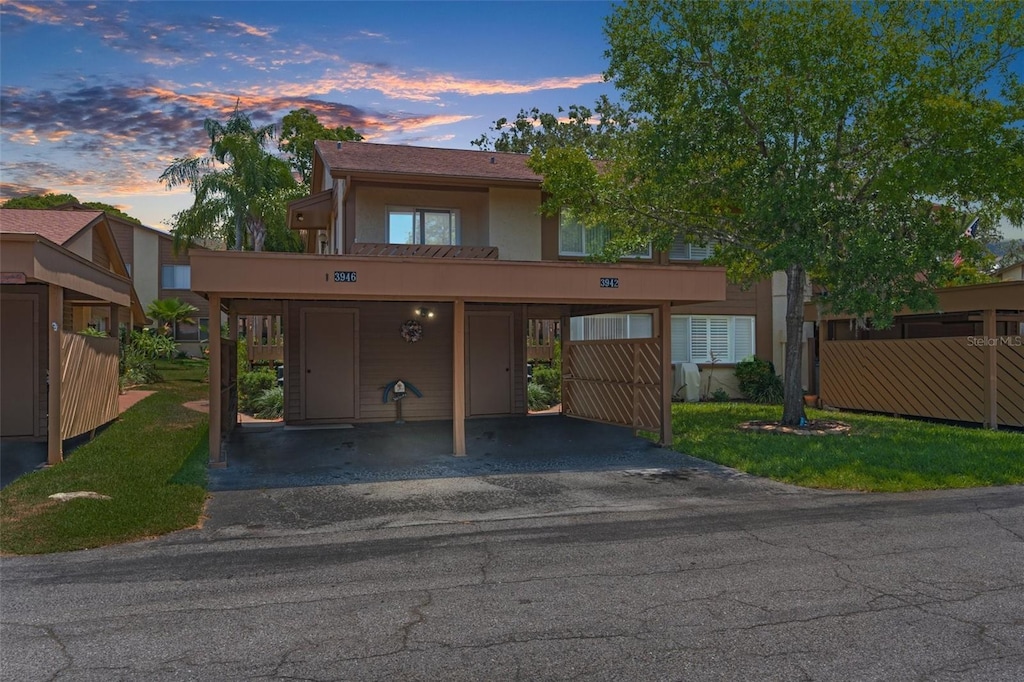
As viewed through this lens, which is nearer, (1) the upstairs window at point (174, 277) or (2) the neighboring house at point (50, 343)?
(2) the neighboring house at point (50, 343)

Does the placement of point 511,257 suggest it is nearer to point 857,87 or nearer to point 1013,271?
point 857,87

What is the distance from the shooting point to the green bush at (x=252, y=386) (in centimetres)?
1908

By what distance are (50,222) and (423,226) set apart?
29.8 ft

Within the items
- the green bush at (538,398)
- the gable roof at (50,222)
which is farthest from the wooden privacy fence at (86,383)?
the green bush at (538,398)

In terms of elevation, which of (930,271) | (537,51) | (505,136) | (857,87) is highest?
(505,136)

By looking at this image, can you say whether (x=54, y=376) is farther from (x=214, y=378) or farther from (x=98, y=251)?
(x=98, y=251)

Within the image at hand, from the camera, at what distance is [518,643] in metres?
4.91

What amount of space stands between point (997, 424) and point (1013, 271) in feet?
70.7

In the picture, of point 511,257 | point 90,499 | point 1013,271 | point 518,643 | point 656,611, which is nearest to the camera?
point 518,643

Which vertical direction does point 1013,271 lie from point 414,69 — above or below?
below

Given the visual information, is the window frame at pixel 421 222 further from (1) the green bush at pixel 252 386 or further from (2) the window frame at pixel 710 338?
(2) the window frame at pixel 710 338

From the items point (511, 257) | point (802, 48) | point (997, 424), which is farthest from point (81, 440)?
point (997, 424)

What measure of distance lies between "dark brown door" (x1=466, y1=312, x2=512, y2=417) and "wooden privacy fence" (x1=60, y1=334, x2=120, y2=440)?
746 cm

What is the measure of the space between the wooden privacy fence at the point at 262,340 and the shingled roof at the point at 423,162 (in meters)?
4.43
